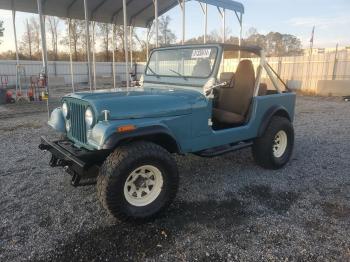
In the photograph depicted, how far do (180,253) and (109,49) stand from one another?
136 ft

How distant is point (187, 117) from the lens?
140 inches

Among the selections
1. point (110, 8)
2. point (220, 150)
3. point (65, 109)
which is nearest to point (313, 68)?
point (110, 8)

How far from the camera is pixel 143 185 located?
322 cm

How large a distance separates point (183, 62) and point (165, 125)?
1469 millimetres

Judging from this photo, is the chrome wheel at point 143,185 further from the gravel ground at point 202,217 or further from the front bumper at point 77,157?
the front bumper at point 77,157

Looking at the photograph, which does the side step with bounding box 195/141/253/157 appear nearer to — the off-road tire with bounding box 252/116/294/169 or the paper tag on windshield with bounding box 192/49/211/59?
the off-road tire with bounding box 252/116/294/169

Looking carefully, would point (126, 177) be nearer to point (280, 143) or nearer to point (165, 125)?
point (165, 125)

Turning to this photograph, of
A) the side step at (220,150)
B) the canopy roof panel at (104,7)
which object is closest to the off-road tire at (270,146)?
the side step at (220,150)

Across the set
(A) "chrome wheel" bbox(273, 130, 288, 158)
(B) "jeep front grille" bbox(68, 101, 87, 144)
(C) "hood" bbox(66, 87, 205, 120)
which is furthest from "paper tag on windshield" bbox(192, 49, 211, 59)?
(A) "chrome wheel" bbox(273, 130, 288, 158)

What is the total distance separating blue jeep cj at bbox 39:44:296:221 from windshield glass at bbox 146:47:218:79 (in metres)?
0.02

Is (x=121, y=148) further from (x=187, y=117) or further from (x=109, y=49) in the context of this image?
(x=109, y=49)

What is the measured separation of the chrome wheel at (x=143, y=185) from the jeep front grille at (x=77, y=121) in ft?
2.37

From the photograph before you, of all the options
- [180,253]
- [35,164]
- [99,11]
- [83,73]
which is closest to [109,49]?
[83,73]

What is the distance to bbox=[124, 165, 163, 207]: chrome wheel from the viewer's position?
3141mm
